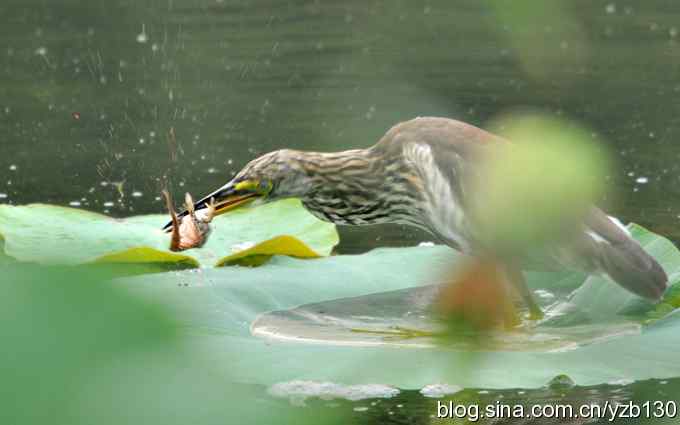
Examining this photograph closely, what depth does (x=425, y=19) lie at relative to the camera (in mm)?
12688

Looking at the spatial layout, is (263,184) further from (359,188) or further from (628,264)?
(628,264)

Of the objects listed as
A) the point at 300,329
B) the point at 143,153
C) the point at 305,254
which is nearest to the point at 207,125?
the point at 143,153

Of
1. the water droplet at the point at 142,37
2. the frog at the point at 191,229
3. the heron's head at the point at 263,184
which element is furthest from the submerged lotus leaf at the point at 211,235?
the water droplet at the point at 142,37

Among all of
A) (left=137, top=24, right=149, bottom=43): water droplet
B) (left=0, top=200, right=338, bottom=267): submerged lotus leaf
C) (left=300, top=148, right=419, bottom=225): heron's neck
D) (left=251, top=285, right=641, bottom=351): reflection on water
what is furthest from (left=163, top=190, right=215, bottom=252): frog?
(left=137, top=24, right=149, bottom=43): water droplet

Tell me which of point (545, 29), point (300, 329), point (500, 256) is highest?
point (545, 29)

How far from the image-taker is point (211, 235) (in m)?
5.02

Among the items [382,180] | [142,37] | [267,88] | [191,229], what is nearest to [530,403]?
[382,180]

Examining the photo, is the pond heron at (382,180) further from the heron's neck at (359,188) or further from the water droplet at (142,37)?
the water droplet at (142,37)

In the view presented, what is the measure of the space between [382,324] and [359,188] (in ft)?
3.65

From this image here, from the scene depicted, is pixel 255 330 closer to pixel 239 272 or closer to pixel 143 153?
pixel 239 272

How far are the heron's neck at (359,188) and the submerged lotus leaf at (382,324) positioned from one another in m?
0.31

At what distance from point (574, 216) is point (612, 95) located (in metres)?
9.18

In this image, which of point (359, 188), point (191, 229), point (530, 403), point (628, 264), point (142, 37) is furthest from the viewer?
point (142, 37)

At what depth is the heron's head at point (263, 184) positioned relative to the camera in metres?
4.95
